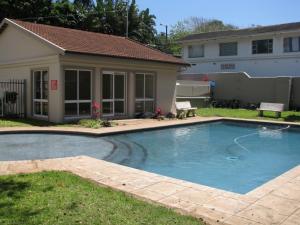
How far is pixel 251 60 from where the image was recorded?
118 feet

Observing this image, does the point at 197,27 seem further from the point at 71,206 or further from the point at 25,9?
the point at 71,206

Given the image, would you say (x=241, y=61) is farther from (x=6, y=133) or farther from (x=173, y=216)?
(x=173, y=216)

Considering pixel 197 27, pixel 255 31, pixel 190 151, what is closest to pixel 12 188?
pixel 190 151

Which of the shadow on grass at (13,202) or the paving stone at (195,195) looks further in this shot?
the paving stone at (195,195)

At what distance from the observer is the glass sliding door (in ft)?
63.5

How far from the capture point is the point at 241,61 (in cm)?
3662

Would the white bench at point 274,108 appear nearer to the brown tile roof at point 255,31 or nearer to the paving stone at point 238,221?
the brown tile roof at point 255,31

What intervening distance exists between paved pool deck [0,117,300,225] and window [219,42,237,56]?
29640mm

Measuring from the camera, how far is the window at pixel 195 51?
39.6 m

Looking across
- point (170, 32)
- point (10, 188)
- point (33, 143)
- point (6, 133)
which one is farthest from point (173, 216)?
point (170, 32)

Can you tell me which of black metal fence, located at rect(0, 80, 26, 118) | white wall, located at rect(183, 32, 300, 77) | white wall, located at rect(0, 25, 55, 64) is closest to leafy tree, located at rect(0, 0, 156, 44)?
white wall, located at rect(183, 32, 300, 77)

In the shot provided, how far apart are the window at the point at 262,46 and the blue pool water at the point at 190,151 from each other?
18895mm

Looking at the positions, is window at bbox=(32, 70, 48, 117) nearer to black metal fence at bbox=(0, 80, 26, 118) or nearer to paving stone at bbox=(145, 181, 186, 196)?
black metal fence at bbox=(0, 80, 26, 118)

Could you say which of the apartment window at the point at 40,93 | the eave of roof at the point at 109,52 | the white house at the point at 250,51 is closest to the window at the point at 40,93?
the apartment window at the point at 40,93
